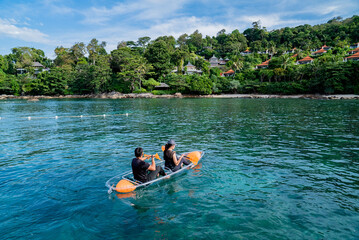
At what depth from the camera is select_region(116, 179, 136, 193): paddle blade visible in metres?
8.07

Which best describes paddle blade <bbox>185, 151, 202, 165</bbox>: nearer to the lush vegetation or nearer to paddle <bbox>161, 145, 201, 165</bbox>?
paddle <bbox>161, 145, 201, 165</bbox>

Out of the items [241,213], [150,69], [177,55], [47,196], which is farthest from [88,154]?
[177,55]

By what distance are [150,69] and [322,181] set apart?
3643 inches

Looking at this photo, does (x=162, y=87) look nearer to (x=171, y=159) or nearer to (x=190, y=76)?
(x=190, y=76)

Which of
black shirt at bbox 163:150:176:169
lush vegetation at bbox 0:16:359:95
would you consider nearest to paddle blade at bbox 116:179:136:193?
black shirt at bbox 163:150:176:169

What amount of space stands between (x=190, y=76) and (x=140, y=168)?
84804mm

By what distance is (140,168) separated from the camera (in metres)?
8.33

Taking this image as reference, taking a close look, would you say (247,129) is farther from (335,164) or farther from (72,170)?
(72,170)

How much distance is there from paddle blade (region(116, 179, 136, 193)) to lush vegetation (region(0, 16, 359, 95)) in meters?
75.2

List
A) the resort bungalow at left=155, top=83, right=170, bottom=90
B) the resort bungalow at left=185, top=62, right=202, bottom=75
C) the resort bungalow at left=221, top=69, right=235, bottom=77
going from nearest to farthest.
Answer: the resort bungalow at left=155, top=83, right=170, bottom=90 < the resort bungalow at left=185, top=62, right=202, bottom=75 < the resort bungalow at left=221, top=69, right=235, bottom=77

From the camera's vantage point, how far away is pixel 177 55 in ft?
333

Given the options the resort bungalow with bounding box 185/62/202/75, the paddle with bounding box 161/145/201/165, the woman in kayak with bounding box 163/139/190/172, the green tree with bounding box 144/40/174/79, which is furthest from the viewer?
the resort bungalow with bounding box 185/62/202/75

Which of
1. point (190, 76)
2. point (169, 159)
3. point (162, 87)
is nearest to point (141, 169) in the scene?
point (169, 159)

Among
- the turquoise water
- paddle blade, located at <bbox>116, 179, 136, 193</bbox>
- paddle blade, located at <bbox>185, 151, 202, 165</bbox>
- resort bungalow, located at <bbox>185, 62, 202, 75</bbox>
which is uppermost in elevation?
resort bungalow, located at <bbox>185, 62, 202, 75</bbox>
